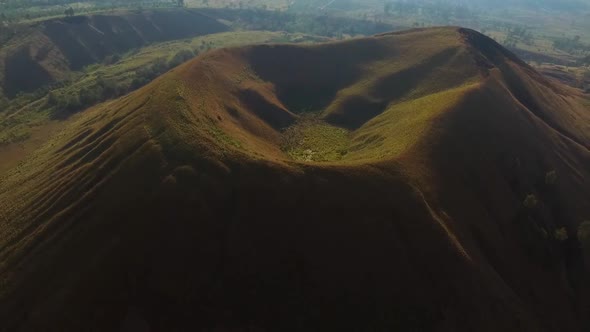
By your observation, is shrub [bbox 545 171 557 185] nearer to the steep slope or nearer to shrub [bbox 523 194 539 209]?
shrub [bbox 523 194 539 209]

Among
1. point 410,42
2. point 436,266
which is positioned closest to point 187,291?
point 436,266

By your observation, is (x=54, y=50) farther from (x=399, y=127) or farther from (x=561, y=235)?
(x=561, y=235)

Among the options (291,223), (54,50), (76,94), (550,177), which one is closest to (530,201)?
(550,177)

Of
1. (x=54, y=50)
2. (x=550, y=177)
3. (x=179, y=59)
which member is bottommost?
(x=179, y=59)

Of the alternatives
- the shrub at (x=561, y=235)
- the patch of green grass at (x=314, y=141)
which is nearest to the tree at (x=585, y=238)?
the shrub at (x=561, y=235)

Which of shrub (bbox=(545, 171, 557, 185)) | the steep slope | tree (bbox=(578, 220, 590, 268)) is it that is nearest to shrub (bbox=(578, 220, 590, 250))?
tree (bbox=(578, 220, 590, 268))

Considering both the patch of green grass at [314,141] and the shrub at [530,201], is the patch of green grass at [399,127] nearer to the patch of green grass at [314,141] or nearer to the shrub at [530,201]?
the patch of green grass at [314,141]

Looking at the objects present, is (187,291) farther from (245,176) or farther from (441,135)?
(441,135)
